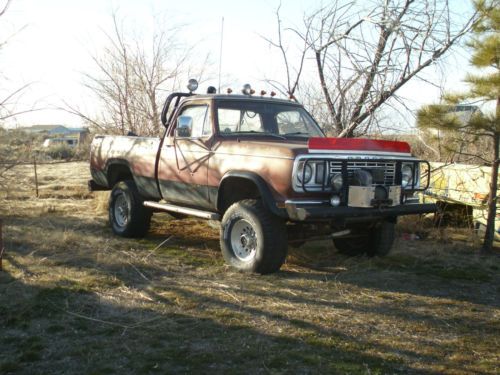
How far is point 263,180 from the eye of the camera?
5.61 metres

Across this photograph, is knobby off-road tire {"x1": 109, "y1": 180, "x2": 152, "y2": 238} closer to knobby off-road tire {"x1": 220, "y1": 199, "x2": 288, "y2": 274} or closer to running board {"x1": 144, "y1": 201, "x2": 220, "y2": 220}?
running board {"x1": 144, "y1": 201, "x2": 220, "y2": 220}

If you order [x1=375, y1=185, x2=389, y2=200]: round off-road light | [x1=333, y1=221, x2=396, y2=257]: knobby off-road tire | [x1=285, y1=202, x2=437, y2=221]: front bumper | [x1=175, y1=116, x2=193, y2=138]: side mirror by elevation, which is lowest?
[x1=333, y1=221, x2=396, y2=257]: knobby off-road tire

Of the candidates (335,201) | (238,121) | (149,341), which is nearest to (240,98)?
(238,121)

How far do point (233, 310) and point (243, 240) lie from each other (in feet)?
4.80

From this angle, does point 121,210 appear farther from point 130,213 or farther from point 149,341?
point 149,341

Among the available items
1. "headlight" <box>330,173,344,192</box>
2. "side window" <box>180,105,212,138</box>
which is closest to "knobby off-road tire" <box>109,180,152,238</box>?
"side window" <box>180,105,212,138</box>

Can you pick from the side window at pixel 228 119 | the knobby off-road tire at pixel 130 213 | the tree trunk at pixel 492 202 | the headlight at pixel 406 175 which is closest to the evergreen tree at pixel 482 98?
the tree trunk at pixel 492 202

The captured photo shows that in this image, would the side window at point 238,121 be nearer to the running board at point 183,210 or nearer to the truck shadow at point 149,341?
the running board at point 183,210

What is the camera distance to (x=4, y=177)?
7309 millimetres

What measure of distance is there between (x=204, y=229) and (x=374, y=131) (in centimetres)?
335

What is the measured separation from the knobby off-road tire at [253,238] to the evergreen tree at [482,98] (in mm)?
2753

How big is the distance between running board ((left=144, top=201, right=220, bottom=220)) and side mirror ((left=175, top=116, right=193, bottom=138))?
34.3 inches

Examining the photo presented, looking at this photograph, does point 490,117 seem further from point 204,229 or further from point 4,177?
point 4,177

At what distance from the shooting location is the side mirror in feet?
21.2
